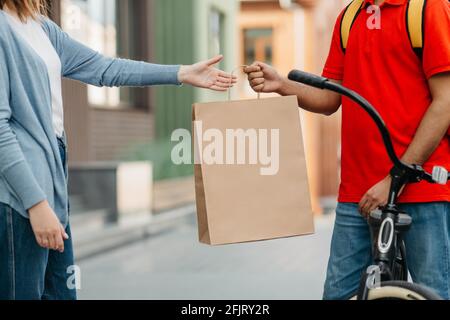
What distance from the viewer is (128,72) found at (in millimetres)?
2881

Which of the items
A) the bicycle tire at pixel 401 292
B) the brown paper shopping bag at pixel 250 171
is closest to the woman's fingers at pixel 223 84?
the brown paper shopping bag at pixel 250 171

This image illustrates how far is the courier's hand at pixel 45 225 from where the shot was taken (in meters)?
2.37

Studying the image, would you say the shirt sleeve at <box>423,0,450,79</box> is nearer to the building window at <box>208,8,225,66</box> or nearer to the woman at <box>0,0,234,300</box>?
the woman at <box>0,0,234,300</box>

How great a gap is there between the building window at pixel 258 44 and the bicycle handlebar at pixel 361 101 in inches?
657

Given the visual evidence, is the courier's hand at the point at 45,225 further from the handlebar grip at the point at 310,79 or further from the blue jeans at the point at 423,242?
the blue jeans at the point at 423,242

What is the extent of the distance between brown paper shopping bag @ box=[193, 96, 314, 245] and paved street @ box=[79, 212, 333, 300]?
4721 mm

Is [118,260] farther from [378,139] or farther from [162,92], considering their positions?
[162,92]

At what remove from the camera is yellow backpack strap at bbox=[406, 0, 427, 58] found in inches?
106

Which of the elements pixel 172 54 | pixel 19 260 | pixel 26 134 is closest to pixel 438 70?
pixel 26 134

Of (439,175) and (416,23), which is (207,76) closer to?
(416,23)

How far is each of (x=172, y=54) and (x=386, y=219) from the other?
2207 centimetres

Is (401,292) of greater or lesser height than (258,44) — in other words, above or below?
below

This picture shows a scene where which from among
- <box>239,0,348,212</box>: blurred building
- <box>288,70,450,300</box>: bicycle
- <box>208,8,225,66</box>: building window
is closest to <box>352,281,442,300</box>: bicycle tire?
<box>288,70,450,300</box>: bicycle
